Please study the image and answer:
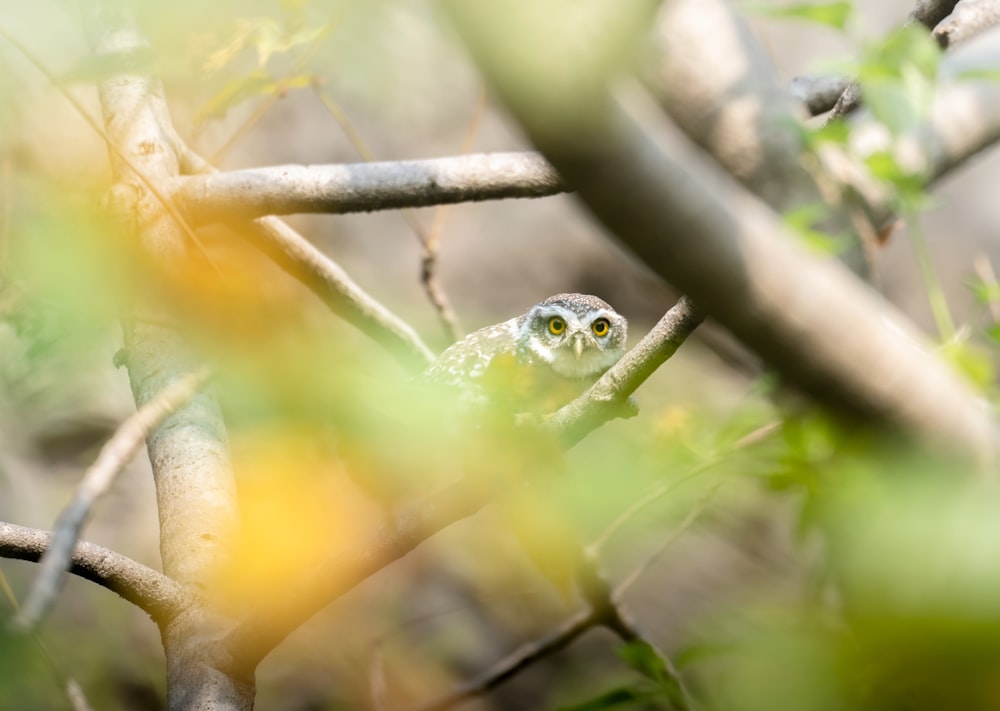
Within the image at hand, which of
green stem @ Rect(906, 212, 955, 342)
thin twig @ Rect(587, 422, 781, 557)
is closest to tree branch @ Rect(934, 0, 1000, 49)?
thin twig @ Rect(587, 422, 781, 557)

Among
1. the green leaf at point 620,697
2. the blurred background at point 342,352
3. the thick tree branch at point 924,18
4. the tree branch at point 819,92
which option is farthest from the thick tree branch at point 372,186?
the green leaf at point 620,697

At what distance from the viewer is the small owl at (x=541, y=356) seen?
1.60 metres

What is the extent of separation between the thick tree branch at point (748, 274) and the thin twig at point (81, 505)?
0.54 m

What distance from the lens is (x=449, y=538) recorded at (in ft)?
13.3

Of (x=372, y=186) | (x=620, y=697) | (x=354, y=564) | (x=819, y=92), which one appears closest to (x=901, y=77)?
(x=620, y=697)

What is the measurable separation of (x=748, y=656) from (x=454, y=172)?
1.54 metres

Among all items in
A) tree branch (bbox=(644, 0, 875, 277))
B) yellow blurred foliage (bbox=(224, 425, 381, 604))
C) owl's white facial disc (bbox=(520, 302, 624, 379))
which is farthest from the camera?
owl's white facial disc (bbox=(520, 302, 624, 379))

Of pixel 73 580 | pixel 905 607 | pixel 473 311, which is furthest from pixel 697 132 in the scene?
pixel 73 580

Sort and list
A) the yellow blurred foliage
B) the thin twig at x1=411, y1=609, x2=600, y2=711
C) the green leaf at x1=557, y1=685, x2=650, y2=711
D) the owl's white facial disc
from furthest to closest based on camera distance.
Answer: the thin twig at x1=411, y1=609, x2=600, y2=711
the owl's white facial disc
the yellow blurred foliage
the green leaf at x1=557, y1=685, x2=650, y2=711

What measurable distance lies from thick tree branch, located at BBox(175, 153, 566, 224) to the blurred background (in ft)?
0.41

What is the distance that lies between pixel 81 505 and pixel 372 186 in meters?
1.35

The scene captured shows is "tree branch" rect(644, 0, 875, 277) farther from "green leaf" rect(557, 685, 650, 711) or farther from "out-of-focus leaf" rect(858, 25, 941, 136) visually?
"green leaf" rect(557, 685, 650, 711)

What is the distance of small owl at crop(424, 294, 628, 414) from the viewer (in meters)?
1.60

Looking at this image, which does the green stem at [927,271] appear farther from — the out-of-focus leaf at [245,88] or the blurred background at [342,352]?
the out-of-focus leaf at [245,88]
